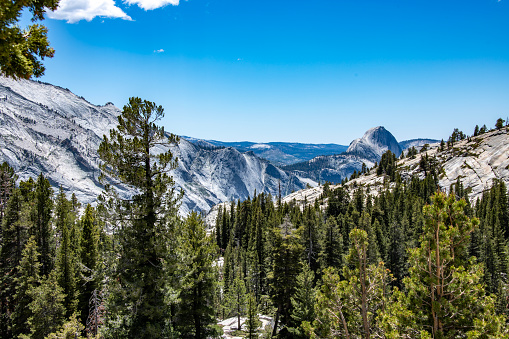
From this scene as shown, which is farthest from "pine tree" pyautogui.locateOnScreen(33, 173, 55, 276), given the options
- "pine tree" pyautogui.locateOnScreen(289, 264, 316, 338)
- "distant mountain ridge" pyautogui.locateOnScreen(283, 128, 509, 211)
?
"distant mountain ridge" pyautogui.locateOnScreen(283, 128, 509, 211)

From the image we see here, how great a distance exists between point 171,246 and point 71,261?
71.6 ft

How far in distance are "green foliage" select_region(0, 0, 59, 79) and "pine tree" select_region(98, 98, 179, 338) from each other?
7.13m

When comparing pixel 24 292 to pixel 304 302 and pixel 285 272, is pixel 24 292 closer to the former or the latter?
pixel 285 272

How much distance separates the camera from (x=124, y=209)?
12688 millimetres

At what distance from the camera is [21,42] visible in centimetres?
505

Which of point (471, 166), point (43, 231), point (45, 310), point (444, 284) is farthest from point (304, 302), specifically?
point (471, 166)

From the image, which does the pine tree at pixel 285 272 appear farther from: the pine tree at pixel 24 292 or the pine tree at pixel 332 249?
the pine tree at pixel 24 292

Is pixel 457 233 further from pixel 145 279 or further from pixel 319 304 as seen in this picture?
pixel 145 279

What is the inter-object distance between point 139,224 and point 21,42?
8.86 metres

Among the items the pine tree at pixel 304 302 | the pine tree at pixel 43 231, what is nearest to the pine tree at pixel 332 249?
the pine tree at pixel 304 302

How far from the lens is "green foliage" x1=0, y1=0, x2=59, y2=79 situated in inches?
180

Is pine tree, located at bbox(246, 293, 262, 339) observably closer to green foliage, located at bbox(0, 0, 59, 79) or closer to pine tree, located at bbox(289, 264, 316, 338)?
pine tree, located at bbox(289, 264, 316, 338)

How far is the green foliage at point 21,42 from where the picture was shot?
456cm

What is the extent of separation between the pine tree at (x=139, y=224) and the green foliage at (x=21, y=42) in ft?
23.4
